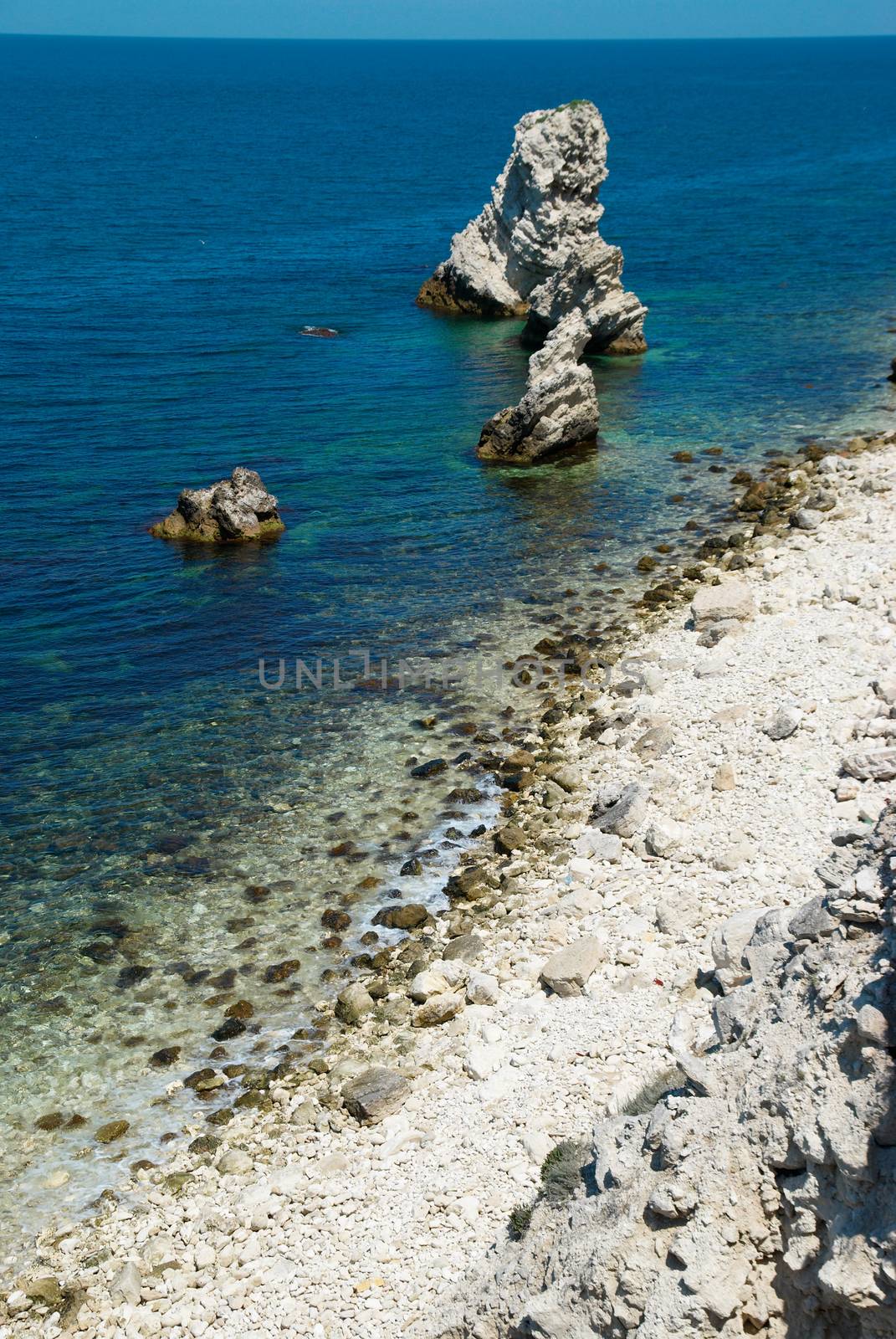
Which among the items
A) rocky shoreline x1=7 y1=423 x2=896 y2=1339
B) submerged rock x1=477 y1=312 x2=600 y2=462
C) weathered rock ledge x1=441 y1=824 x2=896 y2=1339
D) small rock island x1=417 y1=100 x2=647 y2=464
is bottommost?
rocky shoreline x1=7 y1=423 x2=896 y2=1339

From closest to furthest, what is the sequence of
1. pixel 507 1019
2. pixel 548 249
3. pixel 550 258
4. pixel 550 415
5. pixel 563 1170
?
pixel 563 1170 → pixel 507 1019 → pixel 550 415 → pixel 548 249 → pixel 550 258

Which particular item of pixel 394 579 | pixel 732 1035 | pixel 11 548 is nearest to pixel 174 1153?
pixel 732 1035

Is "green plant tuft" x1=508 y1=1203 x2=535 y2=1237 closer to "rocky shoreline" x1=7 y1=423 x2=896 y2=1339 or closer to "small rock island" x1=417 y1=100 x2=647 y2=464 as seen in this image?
"rocky shoreline" x1=7 y1=423 x2=896 y2=1339

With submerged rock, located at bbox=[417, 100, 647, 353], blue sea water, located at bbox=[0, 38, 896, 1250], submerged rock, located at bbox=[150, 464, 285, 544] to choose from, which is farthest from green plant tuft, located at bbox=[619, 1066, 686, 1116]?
submerged rock, located at bbox=[417, 100, 647, 353]

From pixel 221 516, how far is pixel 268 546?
187 centimetres

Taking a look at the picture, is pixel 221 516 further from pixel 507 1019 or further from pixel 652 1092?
pixel 652 1092

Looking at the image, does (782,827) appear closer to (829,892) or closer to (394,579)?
(829,892)

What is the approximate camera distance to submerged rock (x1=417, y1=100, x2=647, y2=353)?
59188mm

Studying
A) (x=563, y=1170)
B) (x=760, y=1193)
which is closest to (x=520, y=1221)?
(x=563, y=1170)

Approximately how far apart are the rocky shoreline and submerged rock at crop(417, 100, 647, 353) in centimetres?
3571

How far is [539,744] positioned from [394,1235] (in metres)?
13.4

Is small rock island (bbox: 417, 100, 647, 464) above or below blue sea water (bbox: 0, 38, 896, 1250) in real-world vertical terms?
above

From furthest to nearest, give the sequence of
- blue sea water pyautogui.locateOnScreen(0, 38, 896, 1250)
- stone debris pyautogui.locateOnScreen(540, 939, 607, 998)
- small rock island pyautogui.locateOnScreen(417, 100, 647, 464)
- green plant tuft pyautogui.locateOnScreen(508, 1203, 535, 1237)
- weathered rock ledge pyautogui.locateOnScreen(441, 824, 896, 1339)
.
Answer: small rock island pyautogui.locateOnScreen(417, 100, 647, 464)
blue sea water pyautogui.locateOnScreen(0, 38, 896, 1250)
stone debris pyautogui.locateOnScreen(540, 939, 607, 998)
green plant tuft pyautogui.locateOnScreen(508, 1203, 535, 1237)
weathered rock ledge pyautogui.locateOnScreen(441, 824, 896, 1339)

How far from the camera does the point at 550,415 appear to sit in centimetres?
4591
